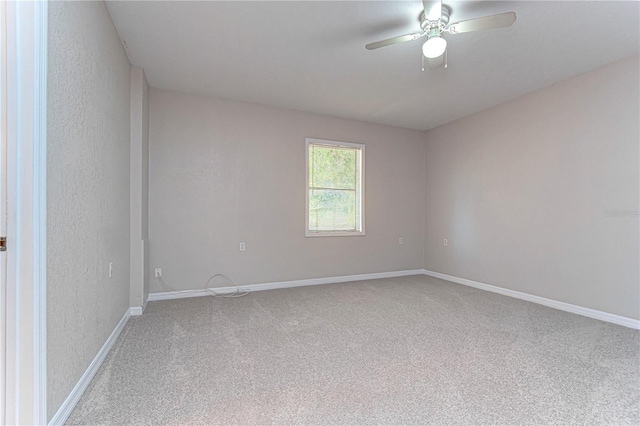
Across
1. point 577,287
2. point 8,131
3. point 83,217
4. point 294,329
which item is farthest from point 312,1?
point 577,287

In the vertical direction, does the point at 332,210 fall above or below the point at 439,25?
below

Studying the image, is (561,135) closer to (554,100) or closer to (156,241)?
(554,100)

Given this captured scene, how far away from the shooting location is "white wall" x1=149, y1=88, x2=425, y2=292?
378 centimetres

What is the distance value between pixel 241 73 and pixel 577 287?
170 inches

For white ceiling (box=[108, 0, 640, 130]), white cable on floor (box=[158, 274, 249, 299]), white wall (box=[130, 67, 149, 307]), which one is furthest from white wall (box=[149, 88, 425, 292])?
white wall (box=[130, 67, 149, 307])

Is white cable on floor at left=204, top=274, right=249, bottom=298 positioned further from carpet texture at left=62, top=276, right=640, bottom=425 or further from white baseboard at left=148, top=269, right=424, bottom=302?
carpet texture at left=62, top=276, right=640, bottom=425

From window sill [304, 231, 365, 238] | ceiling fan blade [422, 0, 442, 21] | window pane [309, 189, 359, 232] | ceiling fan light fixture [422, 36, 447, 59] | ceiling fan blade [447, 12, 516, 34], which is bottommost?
window sill [304, 231, 365, 238]

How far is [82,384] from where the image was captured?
1746mm

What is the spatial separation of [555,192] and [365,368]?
309cm

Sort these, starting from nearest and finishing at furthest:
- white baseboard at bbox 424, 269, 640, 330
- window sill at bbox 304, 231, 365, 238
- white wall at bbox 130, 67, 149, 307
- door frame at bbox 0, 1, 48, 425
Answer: door frame at bbox 0, 1, 48, 425 < white baseboard at bbox 424, 269, 640, 330 < white wall at bbox 130, 67, 149, 307 < window sill at bbox 304, 231, 365, 238

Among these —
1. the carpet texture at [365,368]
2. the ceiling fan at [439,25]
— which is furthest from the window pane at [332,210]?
the ceiling fan at [439,25]

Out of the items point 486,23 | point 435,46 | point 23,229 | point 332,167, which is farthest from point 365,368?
point 332,167

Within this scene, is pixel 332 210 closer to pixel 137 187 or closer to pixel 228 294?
pixel 228 294

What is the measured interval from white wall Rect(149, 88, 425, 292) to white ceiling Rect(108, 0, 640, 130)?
1.26 ft
